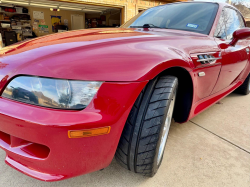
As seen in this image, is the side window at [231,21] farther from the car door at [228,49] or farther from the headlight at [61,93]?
the headlight at [61,93]

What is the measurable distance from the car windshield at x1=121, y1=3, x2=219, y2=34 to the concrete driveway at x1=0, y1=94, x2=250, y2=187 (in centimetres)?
113

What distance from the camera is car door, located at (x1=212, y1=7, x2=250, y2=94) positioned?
6.03ft

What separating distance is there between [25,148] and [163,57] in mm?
971

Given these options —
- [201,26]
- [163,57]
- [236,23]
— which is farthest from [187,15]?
[163,57]

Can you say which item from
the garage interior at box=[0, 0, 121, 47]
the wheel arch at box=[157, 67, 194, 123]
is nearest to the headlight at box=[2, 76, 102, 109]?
the wheel arch at box=[157, 67, 194, 123]

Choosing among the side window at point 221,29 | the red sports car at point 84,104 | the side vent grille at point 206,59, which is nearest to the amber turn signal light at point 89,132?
the red sports car at point 84,104

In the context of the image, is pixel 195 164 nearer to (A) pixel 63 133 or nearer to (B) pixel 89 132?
(B) pixel 89 132

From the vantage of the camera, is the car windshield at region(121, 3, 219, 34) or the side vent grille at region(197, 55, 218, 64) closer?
the side vent grille at region(197, 55, 218, 64)

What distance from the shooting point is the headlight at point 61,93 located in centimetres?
86

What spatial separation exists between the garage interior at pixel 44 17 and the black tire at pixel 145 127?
26.2 ft

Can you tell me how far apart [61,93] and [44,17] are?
433 inches

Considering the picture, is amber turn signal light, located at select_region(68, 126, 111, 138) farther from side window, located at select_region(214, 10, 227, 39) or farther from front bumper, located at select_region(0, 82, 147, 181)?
side window, located at select_region(214, 10, 227, 39)

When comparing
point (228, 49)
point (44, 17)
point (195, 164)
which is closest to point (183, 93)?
point (195, 164)

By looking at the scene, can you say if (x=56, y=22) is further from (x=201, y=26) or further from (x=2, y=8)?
(x=201, y=26)
